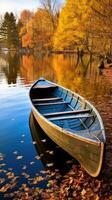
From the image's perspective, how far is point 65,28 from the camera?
43.9 m

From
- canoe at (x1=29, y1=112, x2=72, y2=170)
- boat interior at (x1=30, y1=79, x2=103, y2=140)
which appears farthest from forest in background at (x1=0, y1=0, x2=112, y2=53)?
canoe at (x1=29, y1=112, x2=72, y2=170)

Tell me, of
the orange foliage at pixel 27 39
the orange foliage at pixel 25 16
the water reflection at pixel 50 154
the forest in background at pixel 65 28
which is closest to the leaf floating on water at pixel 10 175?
the water reflection at pixel 50 154

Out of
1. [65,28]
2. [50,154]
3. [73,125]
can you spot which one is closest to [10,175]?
[50,154]

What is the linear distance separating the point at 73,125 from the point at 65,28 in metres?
36.3

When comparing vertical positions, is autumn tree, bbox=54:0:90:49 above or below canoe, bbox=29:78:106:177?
above

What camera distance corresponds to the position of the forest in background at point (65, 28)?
22416mm

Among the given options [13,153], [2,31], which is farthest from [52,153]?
[2,31]

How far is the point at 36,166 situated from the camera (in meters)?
8.10

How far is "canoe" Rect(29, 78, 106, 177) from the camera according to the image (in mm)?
6367

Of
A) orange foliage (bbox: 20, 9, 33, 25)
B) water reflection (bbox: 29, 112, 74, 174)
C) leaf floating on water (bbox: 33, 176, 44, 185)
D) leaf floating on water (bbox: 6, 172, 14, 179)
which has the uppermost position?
orange foliage (bbox: 20, 9, 33, 25)

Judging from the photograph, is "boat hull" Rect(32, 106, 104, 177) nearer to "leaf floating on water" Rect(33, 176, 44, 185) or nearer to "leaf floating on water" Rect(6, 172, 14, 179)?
"leaf floating on water" Rect(33, 176, 44, 185)

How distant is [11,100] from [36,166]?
31.4 feet

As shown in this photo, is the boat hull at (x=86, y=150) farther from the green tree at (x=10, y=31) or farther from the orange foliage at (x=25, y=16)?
the orange foliage at (x=25, y=16)

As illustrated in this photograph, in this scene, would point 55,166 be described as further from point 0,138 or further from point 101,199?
point 0,138
